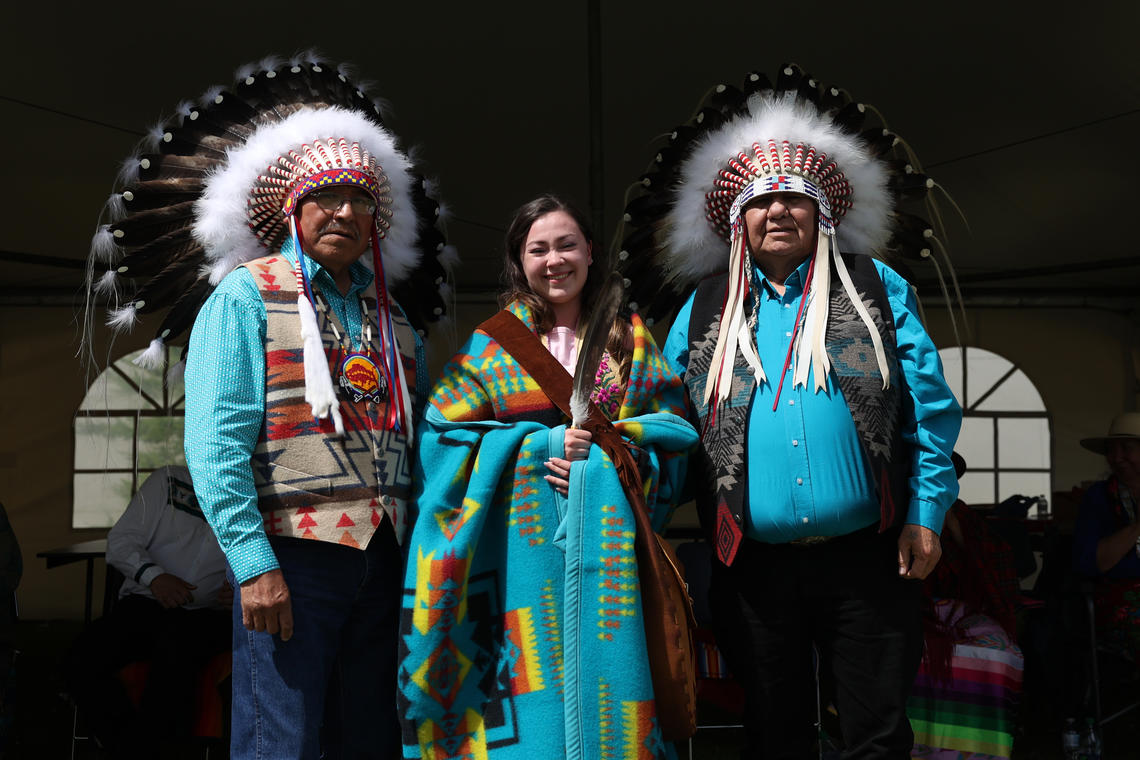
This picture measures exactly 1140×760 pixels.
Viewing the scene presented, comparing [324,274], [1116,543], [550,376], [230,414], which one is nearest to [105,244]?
[324,274]

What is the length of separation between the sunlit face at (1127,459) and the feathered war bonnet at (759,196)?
174 cm

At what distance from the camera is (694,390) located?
7.75ft

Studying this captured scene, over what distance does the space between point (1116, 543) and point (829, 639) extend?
212 cm

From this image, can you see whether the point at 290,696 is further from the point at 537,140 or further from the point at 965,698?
the point at 537,140

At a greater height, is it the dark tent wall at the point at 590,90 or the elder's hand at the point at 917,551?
the dark tent wall at the point at 590,90

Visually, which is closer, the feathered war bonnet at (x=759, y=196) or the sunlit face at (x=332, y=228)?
the sunlit face at (x=332, y=228)

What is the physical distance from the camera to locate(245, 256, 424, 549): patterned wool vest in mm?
2027

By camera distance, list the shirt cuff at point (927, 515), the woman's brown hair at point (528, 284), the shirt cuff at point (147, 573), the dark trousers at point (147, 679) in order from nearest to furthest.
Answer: the shirt cuff at point (927, 515) < the woman's brown hair at point (528, 284) < the dark trousers at point (147, 679) < the shirt cuff at point (147, 573)

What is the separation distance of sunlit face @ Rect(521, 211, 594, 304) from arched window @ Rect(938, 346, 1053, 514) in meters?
7.96

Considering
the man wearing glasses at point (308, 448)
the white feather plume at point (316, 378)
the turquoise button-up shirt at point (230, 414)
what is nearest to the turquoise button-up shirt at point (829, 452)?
the man wearing glasses at point (308, 448)

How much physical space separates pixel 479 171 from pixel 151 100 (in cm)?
189

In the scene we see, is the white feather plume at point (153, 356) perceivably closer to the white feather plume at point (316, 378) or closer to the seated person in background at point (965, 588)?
the white feather plume at point (316, 378)

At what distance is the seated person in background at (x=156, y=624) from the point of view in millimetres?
3252

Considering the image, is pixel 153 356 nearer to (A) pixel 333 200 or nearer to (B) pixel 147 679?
(A) pixel 333 200
